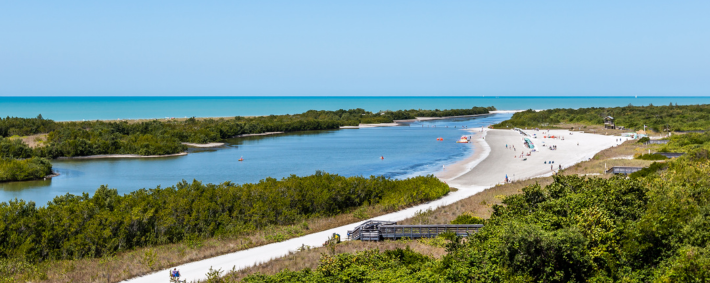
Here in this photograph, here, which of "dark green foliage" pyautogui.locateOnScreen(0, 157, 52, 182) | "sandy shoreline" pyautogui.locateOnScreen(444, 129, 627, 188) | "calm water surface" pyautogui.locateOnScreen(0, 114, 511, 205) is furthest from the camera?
"dark green foliage" pyautogui.locateOnScreen(0, 157, 52, 182)

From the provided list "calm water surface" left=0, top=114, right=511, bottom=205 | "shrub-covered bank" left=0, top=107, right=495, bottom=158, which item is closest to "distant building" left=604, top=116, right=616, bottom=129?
"calm water surface" left=0, top=114, right=511, bottom=205

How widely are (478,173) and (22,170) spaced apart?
52.5 meters

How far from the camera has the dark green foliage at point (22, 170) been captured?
56875mm

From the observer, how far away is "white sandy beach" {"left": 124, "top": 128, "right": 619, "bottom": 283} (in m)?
20.5

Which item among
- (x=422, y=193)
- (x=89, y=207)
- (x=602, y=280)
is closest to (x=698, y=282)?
(x=602, y=280)

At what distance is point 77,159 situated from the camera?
3118 inches

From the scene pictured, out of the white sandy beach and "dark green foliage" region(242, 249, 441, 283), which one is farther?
the white sandy beach

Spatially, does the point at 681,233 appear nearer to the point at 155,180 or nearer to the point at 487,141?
the point at 155,180

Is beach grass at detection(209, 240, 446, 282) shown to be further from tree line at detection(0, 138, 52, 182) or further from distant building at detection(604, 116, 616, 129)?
distant building at detection(604, 116, 616, 129)

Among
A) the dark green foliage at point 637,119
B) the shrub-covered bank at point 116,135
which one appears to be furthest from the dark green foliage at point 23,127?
the dark green foliage at point 637,119

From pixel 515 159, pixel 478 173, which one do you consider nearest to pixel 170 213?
pixel 478 173

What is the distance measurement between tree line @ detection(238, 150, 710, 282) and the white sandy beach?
4.77m

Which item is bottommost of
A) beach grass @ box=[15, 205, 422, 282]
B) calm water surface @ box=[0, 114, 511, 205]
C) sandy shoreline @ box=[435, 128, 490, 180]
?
calm water surface @ box=[0, 114, 511, 205]

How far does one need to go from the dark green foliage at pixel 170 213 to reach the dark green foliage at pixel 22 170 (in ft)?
106
